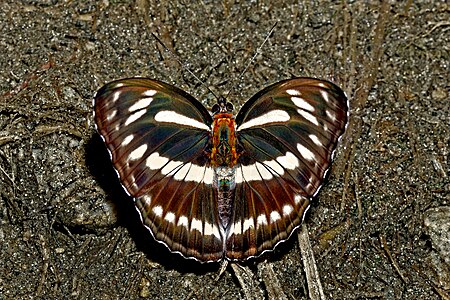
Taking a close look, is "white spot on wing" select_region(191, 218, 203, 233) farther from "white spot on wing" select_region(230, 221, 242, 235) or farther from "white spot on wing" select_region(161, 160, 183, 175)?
"white spot on wing" select_region(161, 160, 183, 175)

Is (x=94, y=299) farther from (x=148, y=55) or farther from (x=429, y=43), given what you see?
(x=429, y=43)

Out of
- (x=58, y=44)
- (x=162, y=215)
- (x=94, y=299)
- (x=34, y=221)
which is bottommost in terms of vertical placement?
(x=94, y=299)

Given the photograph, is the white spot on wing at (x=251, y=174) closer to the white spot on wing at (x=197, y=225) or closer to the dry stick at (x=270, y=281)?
the white spot on wing at (x=197, y=225)

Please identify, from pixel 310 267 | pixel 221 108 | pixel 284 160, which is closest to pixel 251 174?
pixel 284 160

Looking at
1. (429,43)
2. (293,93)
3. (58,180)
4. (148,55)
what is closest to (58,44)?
(148,55)

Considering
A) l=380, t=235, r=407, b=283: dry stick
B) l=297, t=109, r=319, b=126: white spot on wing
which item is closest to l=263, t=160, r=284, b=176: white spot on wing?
l=297, t=109, r=319, b=126: white spot on wing

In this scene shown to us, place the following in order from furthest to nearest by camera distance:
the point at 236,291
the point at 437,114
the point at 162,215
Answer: the point at 437,114 < the point at 236,291 < the point at 162,215

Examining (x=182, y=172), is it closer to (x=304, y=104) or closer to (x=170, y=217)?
(x=170, y=217)
